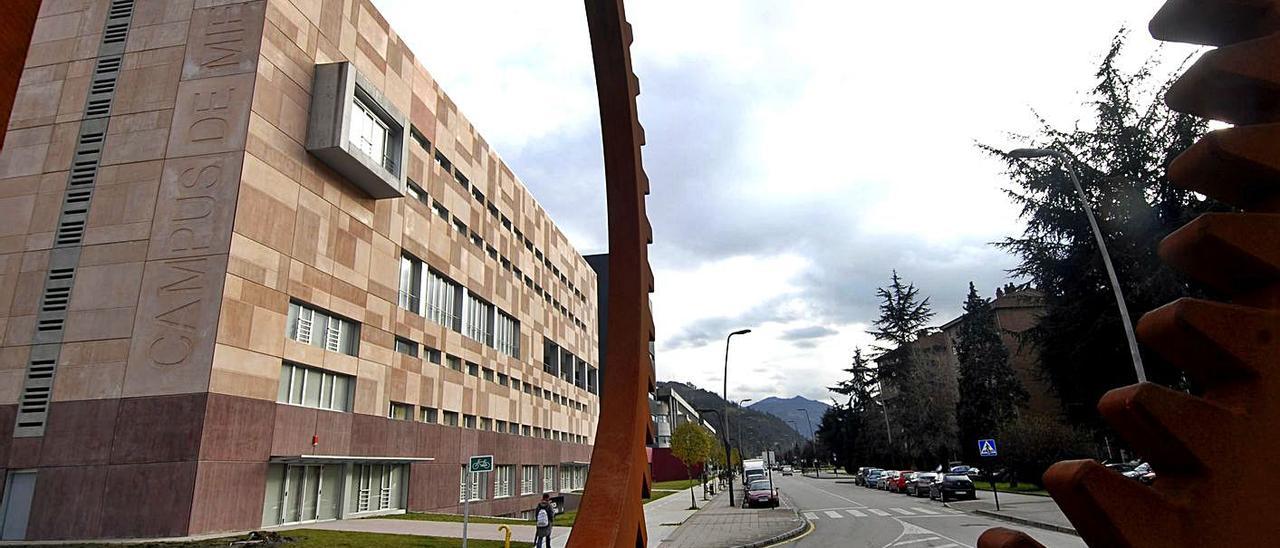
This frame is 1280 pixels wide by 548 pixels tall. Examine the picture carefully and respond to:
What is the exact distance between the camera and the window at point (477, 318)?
1446 inches

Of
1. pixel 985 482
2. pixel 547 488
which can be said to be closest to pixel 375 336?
pixel 547 488

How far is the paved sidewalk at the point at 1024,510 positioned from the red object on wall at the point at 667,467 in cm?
5376

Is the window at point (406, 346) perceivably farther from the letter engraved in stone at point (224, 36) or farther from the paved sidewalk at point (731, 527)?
the paved sidewalk at point (731, 527)

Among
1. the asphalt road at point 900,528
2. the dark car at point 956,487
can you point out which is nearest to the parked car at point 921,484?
the dark car at point 956,487

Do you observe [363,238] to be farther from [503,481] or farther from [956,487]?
[956,487]

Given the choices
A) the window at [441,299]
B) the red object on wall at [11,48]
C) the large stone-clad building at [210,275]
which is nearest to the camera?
the red object on wall at [11,48]

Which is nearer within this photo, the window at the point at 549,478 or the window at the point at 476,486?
the window at the point at 476,486

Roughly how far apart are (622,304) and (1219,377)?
2074 millimetres

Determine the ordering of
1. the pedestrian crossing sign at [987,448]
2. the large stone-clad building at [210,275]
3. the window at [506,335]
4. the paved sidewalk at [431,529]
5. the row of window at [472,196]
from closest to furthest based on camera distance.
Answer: the large stone-clad building at [210,275]
the paved sidewalk at [431,529]
the pedestrian crossing sign at [987,448]
the row of window at [472,196]
the window at [506,335]

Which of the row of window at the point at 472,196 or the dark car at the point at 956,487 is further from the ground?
the row of window at the point at 472,196

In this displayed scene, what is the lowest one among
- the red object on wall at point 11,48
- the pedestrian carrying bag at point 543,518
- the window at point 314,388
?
the pedestrian carrying bag at point 543,518

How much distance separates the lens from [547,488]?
159 feet

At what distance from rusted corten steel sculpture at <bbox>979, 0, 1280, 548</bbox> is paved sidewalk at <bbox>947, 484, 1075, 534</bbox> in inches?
713

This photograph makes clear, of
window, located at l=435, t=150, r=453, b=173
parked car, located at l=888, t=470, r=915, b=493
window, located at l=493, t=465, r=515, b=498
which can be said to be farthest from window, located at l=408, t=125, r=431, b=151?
parked car, located at l=888, t=470, r=915, b=493
